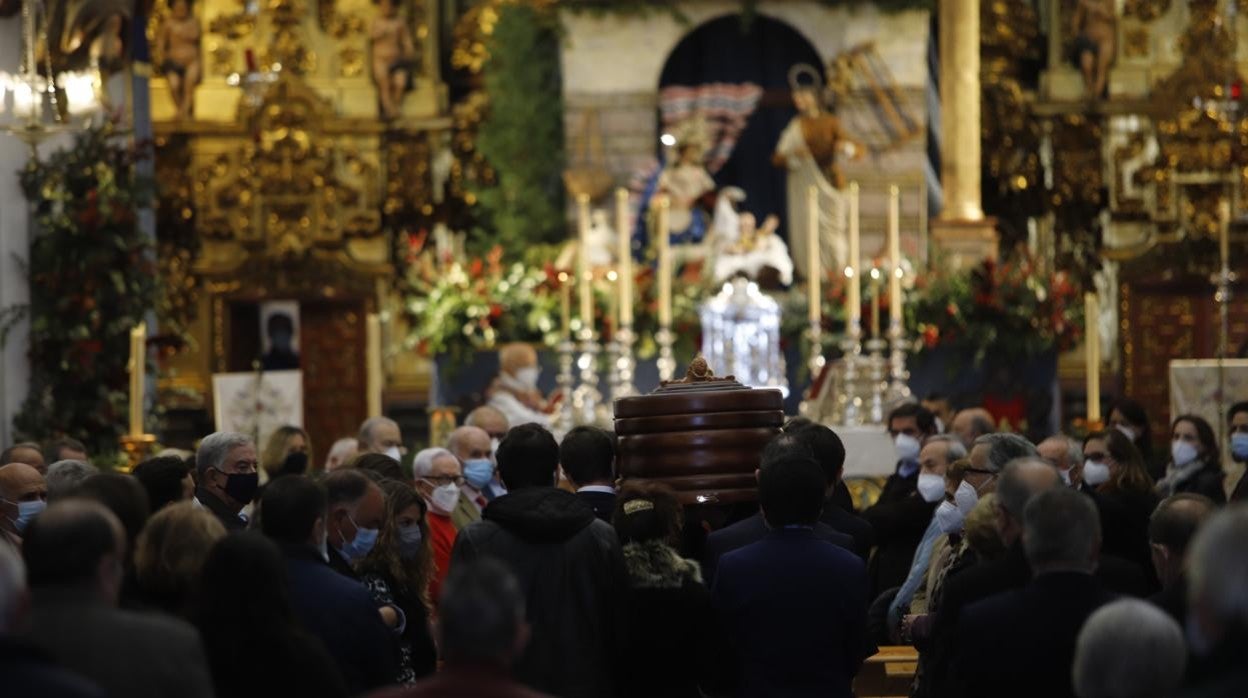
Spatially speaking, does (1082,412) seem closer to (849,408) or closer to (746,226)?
(746,226)

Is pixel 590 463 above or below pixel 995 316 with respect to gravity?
below

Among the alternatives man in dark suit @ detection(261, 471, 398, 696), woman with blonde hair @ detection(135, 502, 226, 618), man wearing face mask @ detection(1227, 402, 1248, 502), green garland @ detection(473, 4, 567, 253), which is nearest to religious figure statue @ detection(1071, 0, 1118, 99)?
green garland @ detection(473, 4, 567, 253)

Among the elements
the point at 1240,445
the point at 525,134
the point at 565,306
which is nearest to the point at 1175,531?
the point at 1240,445

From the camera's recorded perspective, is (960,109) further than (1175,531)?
Yes

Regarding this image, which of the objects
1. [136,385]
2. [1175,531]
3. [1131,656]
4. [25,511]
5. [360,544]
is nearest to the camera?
[1131,656]

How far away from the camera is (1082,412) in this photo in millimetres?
22062

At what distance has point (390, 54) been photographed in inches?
926

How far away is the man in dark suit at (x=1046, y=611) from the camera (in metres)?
5.98

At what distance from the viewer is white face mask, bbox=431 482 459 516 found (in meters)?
9.52

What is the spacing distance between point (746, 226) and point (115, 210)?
6758 mm

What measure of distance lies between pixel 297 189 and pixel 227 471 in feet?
49.5

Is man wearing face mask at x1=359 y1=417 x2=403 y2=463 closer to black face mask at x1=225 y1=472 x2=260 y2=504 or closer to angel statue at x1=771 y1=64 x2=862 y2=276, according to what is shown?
black face mask at x1=225 y1=472 x2=260 y2=504

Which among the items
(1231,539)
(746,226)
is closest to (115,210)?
(746,226)

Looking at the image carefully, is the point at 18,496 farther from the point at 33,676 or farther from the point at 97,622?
the point at 33,676
